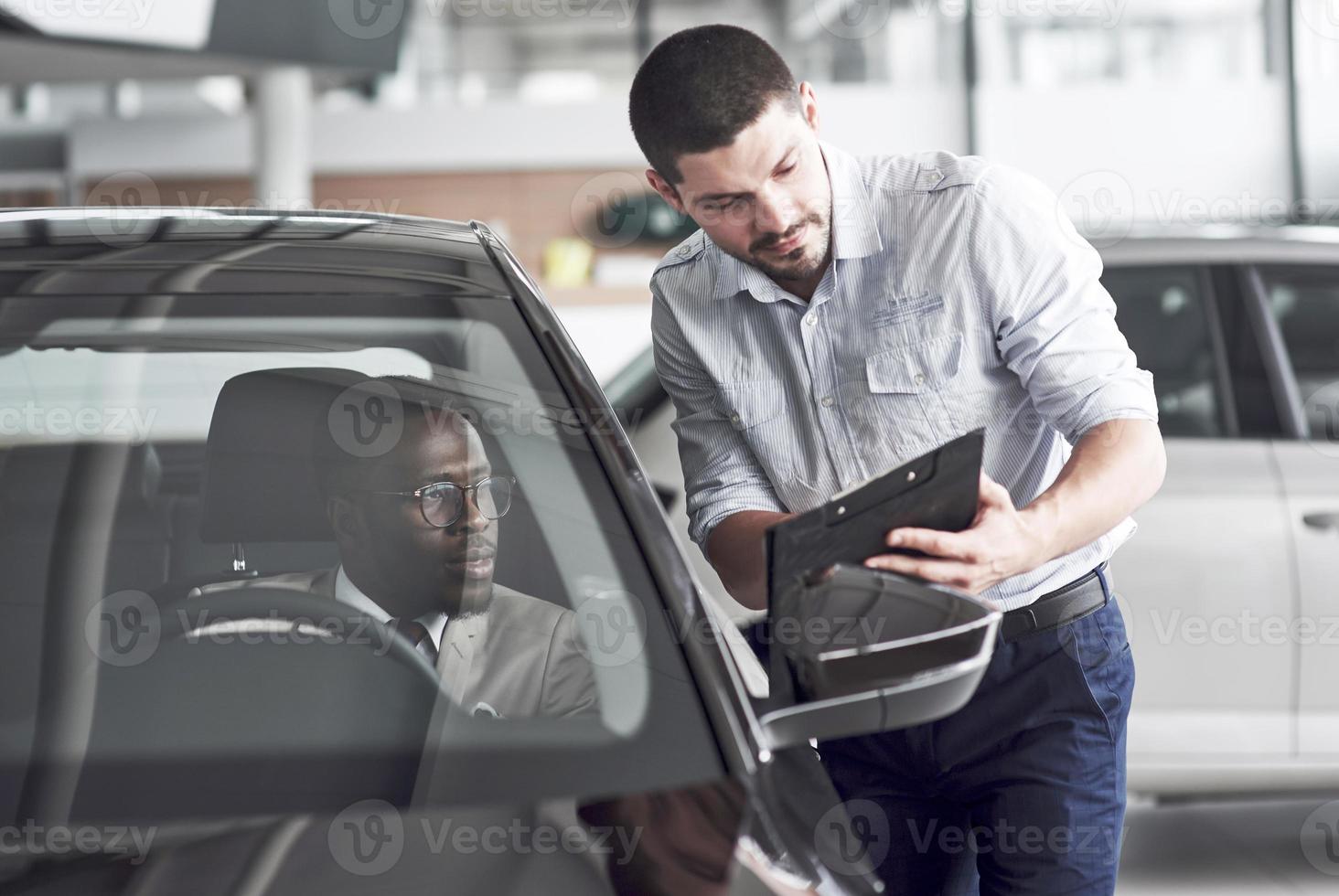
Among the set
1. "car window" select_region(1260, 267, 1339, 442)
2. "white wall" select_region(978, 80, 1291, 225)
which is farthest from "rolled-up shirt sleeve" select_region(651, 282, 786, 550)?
"white wall" select_region(978, 80, 1291, 225)

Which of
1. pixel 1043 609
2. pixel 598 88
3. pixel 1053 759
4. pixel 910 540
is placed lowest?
pixel 1053 759

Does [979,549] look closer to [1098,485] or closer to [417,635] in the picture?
[1098,485]

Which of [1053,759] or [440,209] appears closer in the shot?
[1053,759]

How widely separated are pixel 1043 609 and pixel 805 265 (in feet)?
1.52

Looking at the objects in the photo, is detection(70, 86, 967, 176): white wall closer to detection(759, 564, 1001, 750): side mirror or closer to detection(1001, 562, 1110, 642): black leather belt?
detection(1001, 562, 1110, 642): black leather belt

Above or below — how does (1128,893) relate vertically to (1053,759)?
below

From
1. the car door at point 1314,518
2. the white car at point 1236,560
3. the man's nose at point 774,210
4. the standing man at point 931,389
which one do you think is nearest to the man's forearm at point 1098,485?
the standing man at point 931,389

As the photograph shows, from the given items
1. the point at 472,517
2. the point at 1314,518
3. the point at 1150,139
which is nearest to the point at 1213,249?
the point at 1314,518

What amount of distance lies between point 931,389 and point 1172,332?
5.31 feet

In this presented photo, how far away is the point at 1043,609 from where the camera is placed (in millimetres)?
1479

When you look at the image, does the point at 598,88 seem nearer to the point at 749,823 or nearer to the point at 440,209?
the point at 440,209

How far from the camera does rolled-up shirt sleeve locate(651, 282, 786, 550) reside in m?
1.57

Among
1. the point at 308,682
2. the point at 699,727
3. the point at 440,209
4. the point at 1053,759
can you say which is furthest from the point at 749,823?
the point at 440,209

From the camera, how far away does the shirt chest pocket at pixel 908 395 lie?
1462 mm
